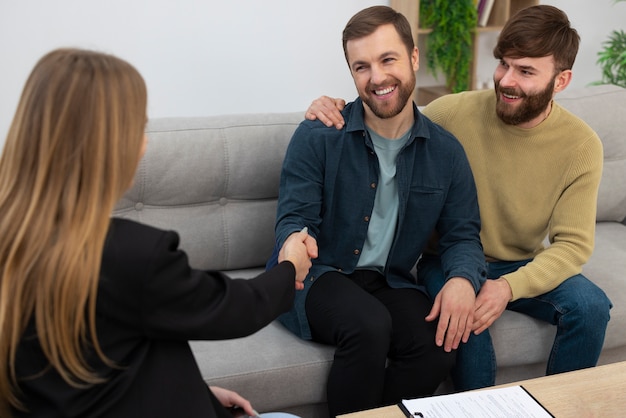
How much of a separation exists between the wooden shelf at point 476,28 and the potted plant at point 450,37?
1.4 inches

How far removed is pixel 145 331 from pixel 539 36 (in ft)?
4.69

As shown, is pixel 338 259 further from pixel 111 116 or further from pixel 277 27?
pixel 277 27

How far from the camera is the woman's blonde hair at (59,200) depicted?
1.06 metres

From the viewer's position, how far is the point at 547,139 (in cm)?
220

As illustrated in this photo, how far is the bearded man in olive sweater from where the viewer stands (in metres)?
2.04

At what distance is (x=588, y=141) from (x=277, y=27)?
177 cm

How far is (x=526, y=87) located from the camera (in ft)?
7.02

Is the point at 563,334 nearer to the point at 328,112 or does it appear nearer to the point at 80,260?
the point at 328,112

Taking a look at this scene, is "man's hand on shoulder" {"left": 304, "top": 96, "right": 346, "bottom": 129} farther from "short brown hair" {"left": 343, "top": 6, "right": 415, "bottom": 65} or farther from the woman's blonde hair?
the woman's blonde hair

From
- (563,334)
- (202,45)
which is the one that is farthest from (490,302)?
(202,45)

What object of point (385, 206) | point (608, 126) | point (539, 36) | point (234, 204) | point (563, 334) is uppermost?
point (539, 36)

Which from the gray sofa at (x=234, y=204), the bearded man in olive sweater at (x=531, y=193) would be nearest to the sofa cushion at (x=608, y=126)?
the gray sofa at (x=234, y=204)

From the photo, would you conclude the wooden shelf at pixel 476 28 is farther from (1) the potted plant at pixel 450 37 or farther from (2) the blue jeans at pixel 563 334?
(2) the blue jeans at pixel 563 334

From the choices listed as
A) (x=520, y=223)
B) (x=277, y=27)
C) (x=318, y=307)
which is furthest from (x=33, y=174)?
(x=277, y=27)
